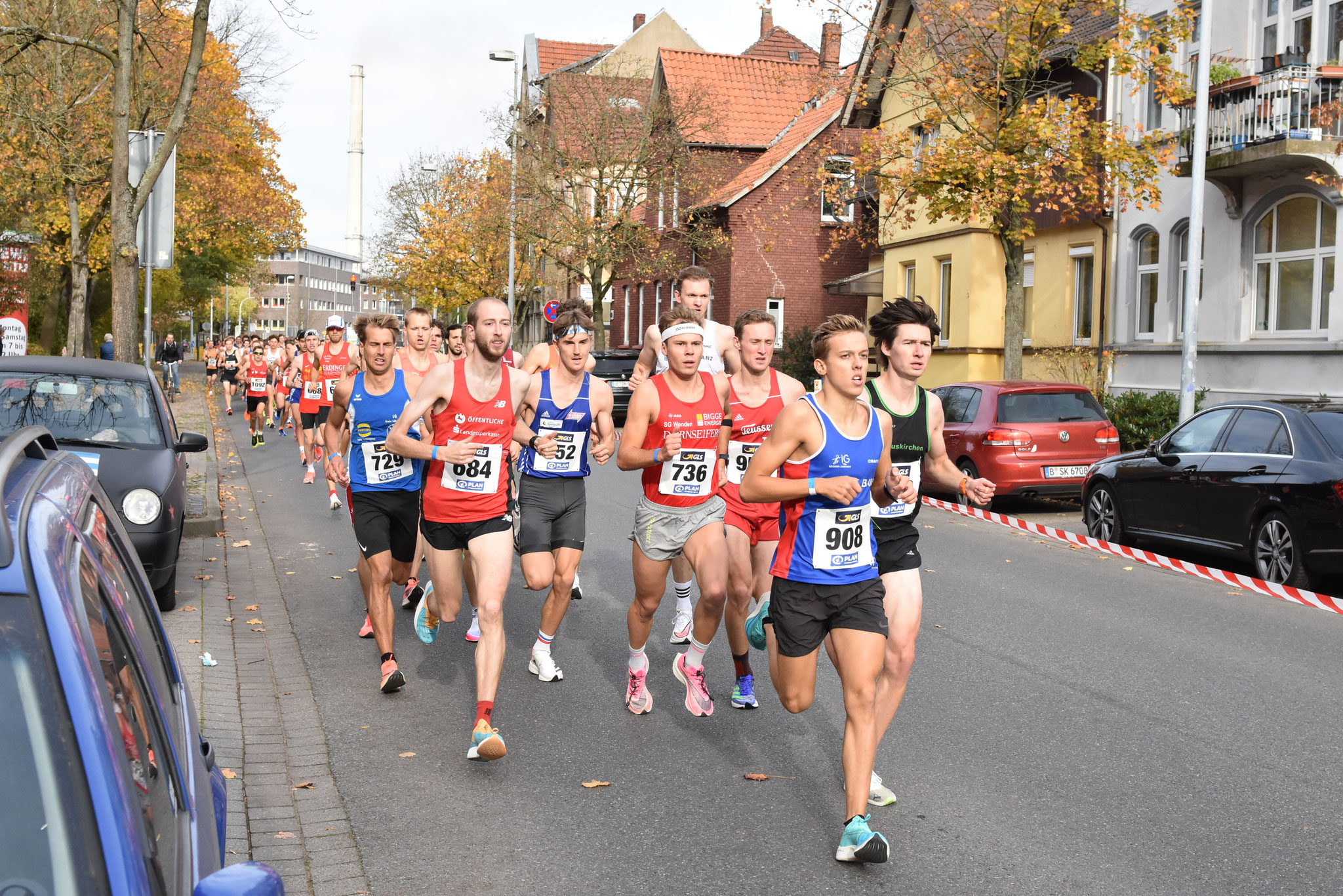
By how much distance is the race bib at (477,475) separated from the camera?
6535 millimetres

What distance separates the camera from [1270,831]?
5.10 meters

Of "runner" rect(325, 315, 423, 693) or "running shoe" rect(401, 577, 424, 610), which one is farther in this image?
"running shoe" rect(401, 577, 424, 610)

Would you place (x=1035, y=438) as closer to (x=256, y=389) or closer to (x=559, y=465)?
(x=559, y=465)

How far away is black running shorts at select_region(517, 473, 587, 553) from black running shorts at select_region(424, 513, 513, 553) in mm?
532

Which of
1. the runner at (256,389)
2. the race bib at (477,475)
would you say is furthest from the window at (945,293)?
the race bib at (477,475)

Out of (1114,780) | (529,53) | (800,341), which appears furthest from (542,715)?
(529,53)

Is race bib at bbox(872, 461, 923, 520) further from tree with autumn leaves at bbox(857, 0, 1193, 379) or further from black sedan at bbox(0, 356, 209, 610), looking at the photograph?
tree with autumn leaves at bbox(857, 0, 1193, 379)

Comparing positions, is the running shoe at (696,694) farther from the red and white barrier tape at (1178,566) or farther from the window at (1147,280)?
the window at (1147,280)

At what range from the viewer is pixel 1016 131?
20.7 meters

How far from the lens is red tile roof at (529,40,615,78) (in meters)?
72.6

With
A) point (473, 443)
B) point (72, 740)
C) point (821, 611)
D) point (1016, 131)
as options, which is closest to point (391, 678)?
point (473, 443)

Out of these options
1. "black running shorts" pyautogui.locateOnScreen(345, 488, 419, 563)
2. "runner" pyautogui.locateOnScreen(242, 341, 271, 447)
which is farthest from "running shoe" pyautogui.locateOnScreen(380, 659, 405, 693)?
"runner" pyautogui.locateOnScreen(242, 341, 271, 447)

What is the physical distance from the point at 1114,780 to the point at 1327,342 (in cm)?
1619

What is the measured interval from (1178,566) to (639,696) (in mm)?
6788
